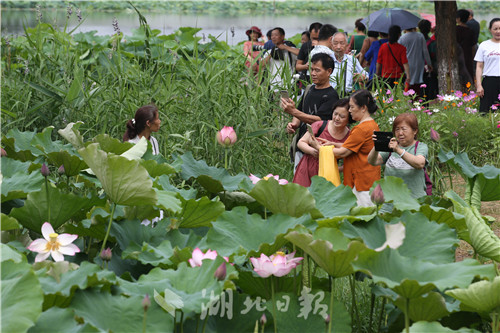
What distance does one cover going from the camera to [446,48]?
9.00 m

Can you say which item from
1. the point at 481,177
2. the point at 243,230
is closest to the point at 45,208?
the point at 243,230

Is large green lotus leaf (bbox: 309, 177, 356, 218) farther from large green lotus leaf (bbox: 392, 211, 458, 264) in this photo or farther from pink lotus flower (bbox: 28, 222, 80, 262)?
pink lotus flower (bbox: 28, 222, 80, 262)

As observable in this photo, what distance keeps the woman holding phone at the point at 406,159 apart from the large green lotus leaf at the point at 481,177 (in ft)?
3.79

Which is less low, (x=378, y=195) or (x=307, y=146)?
(x=378, y=195)

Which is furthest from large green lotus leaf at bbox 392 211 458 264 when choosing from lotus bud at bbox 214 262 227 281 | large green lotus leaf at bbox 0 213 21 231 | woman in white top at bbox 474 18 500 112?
woman in white top at bbox 474 18 500 112

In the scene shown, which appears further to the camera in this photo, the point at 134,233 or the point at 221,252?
the point at 134,233

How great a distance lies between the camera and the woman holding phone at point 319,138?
4.27 metres

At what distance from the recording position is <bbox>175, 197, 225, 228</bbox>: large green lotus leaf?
205cm

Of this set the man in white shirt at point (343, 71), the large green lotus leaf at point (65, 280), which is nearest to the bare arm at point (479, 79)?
the man in white shirt at point (343, 71)

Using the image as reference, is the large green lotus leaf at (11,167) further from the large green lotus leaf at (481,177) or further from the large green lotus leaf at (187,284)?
the large green lotus leaf at (481,177)

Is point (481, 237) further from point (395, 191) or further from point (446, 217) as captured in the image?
point (395, 191)

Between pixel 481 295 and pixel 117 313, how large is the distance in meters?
0.80

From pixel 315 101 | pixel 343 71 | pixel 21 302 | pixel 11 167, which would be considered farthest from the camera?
pixel 343 71

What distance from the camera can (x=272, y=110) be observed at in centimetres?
512
